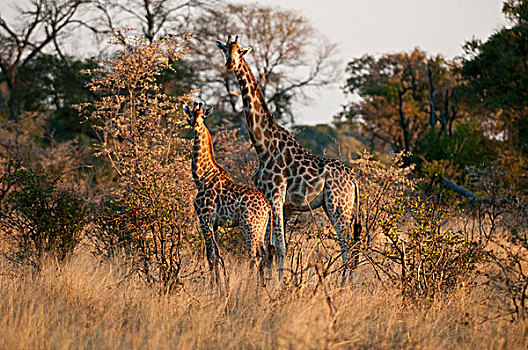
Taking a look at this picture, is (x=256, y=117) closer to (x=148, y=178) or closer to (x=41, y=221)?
(x=148, y=178)

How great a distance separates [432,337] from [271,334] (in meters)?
1.52

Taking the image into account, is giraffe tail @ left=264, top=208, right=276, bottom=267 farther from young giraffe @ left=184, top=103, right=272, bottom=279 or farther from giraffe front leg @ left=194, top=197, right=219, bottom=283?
giraffe front leg @ left=194, top=197, right=219, bottom=283

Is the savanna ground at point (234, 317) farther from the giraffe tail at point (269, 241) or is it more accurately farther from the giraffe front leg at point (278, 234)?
the giraffe front leg at point (278, 234)

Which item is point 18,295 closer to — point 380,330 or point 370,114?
point 380,330

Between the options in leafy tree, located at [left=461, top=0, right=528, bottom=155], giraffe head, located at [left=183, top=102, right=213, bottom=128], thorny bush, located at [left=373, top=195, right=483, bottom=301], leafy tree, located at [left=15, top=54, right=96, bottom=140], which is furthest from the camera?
leafy tree, located at [left=15, top=54, right=96, bottom=140]

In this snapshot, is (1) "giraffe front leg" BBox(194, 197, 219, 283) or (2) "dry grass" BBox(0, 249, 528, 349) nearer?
(2) "dry grass" BBox(0, 249, 528, 349)

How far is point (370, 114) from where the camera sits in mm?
32875

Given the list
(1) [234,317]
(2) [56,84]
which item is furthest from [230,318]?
(2) [56,84]

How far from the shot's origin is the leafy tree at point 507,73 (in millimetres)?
19250

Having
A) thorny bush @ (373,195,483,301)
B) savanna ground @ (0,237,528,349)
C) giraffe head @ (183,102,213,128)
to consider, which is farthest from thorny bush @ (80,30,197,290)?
thorny bush @ (373,195,483,301)

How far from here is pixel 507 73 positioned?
1967 cm

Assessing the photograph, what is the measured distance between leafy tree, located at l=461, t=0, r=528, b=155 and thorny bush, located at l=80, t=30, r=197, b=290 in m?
13.6

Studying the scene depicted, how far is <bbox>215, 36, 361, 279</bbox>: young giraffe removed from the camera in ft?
24.2

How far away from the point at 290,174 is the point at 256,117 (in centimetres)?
92
